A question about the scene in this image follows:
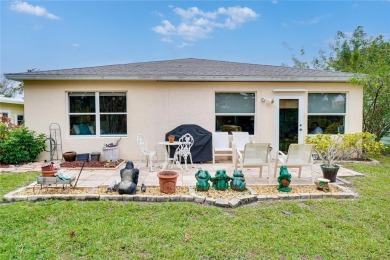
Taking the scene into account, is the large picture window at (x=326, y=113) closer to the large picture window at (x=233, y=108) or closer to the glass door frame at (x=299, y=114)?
the glass door frame at (x=299, y=114)

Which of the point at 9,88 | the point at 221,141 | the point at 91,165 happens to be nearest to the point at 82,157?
A: the point at 91,165

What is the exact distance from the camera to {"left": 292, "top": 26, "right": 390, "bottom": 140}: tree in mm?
8086

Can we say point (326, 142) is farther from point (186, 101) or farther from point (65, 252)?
point (65, 252)

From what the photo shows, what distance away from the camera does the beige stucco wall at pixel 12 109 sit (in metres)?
13.8

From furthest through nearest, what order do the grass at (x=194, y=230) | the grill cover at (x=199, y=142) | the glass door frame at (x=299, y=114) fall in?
the glass door frame at (x=299, y=114) < the grill cover at (x=199, y=142) < the grass at (x=194, y=230)

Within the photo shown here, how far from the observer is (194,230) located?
123 inches

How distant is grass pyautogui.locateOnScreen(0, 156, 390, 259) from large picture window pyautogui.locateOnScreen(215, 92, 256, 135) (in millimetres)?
4348

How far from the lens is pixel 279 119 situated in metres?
8.22

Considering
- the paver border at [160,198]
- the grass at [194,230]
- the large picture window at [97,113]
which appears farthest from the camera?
the large picture window at [97,113]

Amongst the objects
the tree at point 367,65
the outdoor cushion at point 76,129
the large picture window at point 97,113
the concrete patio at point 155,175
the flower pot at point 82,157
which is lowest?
the concrete patio at point 155,175

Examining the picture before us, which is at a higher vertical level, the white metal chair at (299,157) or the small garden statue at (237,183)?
the white metal chair at (299,157)

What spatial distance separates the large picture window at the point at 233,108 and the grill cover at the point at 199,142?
0.76 meters

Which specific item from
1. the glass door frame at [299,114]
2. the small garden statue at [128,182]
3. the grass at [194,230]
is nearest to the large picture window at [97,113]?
the small garden statue at [128,182]

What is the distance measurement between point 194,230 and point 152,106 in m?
5.45
